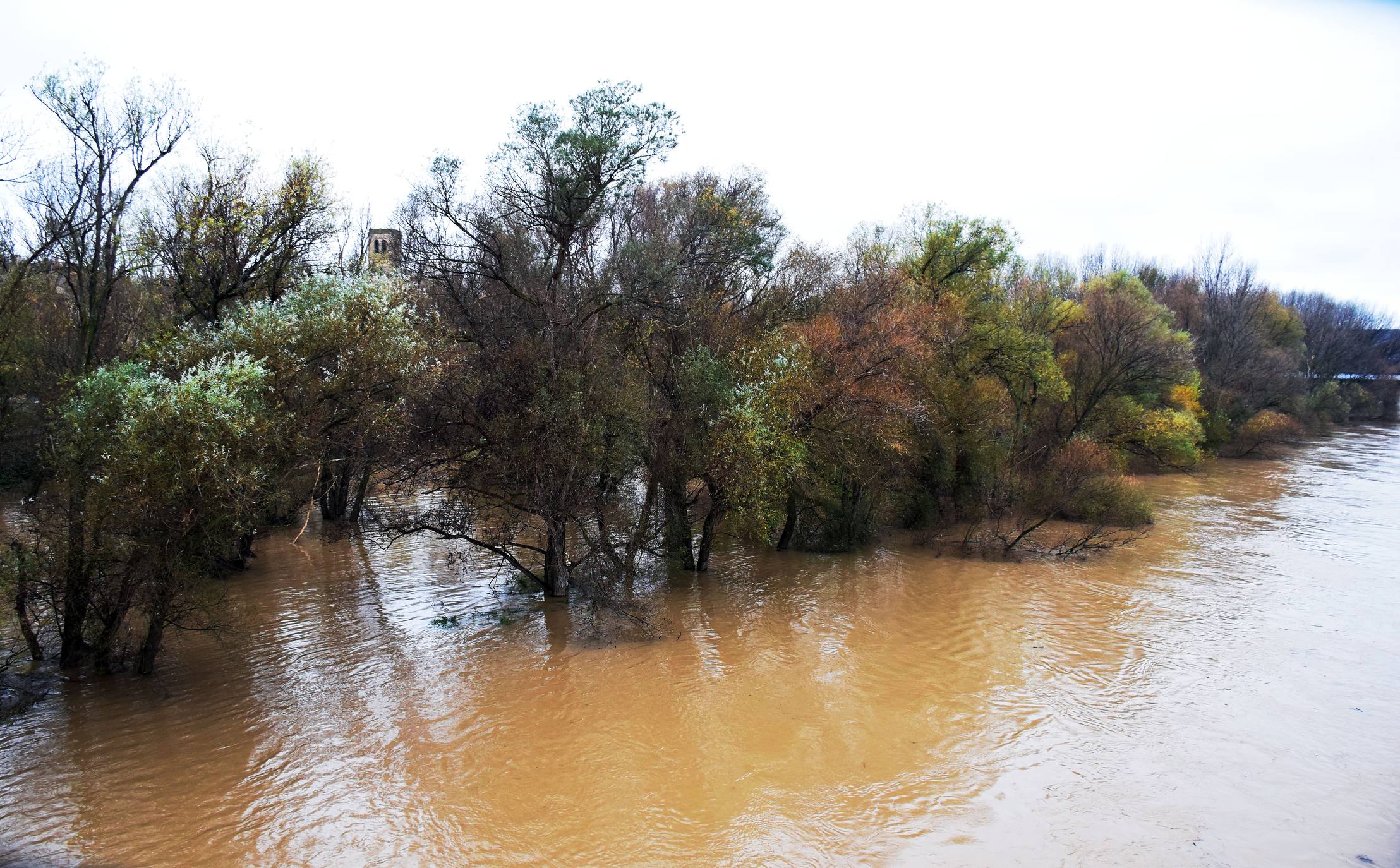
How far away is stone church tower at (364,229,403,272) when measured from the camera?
2009 centimetres

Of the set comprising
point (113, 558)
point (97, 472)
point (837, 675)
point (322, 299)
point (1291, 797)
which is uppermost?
point (322, 299)

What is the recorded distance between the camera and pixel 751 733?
11414 mm

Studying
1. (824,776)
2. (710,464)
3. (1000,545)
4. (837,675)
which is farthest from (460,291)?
(1000,545)

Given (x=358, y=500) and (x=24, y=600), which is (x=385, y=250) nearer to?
(x=358, y=500)

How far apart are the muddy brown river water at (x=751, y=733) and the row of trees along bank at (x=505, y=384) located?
1.99 m

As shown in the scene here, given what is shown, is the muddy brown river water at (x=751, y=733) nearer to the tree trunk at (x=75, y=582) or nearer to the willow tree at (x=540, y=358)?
the tree trunk at (x=75, y=582)

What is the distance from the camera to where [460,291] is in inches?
786

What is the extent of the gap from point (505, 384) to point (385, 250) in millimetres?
17401

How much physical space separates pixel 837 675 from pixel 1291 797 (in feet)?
21.4

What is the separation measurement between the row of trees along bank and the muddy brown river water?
1992 millimetres

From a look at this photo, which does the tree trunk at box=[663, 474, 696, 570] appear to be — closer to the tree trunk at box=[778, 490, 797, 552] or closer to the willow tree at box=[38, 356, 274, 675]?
the tree trunk at box=[778, 490, 797, 552]

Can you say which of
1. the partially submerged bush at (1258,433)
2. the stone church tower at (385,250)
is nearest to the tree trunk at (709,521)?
the stone church tower at (385,250)

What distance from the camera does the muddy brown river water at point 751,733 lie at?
8867 mm

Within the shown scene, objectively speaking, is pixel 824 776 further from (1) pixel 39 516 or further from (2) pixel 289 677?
(1) pixel 39 516
